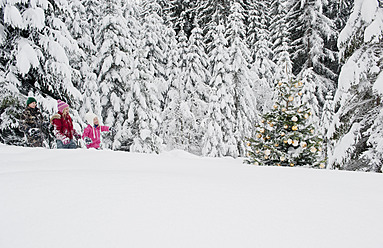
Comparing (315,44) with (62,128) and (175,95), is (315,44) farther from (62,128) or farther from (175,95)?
(62,128)

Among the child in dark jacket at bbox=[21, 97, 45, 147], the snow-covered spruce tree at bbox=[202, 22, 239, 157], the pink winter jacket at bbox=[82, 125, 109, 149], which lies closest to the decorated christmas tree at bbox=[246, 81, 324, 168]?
the pink winter jacket at bbox=[82, 125, 109, 149]

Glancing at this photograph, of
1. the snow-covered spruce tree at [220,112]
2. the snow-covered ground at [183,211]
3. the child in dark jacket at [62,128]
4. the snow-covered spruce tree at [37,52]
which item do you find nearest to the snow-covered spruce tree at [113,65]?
the snow-covered spruce tree at [37,52]

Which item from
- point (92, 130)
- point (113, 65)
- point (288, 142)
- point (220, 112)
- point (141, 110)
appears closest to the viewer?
point (288, 142)

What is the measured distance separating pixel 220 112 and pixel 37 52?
1030 centimetres

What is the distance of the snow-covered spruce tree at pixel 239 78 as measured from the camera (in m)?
16.3

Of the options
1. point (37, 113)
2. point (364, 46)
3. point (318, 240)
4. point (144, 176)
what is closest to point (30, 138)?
point (37, 113)

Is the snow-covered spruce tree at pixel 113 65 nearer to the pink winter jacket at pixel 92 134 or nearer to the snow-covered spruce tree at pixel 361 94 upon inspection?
the pink winter jacket at pixel 92 134

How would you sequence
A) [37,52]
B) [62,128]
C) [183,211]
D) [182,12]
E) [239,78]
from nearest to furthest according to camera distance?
[183,211], [62,128], [37,52], [239,78], [182,12]

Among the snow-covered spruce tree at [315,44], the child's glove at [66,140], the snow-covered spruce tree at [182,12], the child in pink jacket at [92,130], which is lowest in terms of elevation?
the child's glove at [66,140]

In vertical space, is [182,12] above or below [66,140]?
above

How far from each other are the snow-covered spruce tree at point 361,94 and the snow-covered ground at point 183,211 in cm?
438

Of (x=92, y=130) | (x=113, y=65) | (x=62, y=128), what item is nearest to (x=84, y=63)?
(x=113, y=65)

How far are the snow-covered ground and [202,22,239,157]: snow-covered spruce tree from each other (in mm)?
12675

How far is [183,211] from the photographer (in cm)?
184
